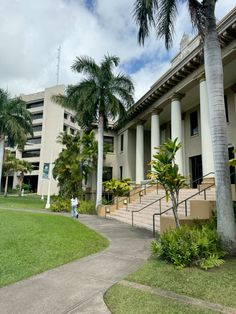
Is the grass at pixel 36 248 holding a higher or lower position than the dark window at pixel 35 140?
lower

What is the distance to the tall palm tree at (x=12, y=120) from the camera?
30594mm

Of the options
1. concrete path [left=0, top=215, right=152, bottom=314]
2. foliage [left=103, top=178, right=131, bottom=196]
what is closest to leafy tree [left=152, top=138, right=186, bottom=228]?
concrete path [left=0, top=215, right=152, bottom=314]

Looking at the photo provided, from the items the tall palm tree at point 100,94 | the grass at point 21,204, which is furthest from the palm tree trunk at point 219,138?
the grass at point 21,204

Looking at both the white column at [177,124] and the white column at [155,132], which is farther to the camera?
the white column at [155,132]

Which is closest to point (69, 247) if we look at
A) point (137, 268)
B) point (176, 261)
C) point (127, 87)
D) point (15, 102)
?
point (137, 268)

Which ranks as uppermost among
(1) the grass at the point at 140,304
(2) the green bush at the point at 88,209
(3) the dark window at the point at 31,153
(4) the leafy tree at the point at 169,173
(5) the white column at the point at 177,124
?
(3) the dark window at the point at 31,153

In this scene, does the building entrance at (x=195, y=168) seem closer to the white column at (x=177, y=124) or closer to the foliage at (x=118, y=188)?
the white column at (x=177, y=124)

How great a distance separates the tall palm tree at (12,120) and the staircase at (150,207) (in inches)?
672

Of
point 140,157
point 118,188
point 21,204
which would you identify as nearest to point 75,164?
point 118,188

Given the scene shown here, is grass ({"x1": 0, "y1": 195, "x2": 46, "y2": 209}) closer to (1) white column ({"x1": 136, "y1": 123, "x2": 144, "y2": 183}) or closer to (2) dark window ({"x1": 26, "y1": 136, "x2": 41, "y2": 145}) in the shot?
(1) white column ({"x1": 136, "y1": 123, "x2": 144, "y2": 183})

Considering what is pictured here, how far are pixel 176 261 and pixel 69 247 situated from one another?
3782 millimetres

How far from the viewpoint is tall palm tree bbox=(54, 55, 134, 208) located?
21484mm

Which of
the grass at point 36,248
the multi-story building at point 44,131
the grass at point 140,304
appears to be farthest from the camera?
the multi-story building at point 44,131

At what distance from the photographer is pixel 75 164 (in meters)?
25.1
